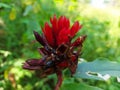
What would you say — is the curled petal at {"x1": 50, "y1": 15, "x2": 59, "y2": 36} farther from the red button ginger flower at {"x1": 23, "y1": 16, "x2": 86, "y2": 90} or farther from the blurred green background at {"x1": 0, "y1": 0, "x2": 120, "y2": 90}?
the blurred green background at {"x1": 0, "y1": 0, "x2": 120, "y2": 90}

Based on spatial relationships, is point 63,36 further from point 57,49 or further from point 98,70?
point 98,70

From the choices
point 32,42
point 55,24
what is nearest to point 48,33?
point 55,24

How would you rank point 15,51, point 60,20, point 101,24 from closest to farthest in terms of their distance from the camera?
point 60,20, point 15,51, point 101,24

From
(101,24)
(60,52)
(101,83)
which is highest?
(101,24)

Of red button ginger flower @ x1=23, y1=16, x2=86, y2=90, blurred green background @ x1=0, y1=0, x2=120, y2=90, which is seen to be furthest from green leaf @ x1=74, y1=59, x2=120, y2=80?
blurred green background @ x1=0, y1=0, x2=120, y2=90

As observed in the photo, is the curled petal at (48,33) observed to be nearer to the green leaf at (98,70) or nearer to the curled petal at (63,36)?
the curled petal at (63,36)

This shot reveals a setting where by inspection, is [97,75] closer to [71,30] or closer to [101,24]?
[71,30]

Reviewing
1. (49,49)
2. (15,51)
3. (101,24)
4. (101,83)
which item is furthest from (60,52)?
(101,24)
